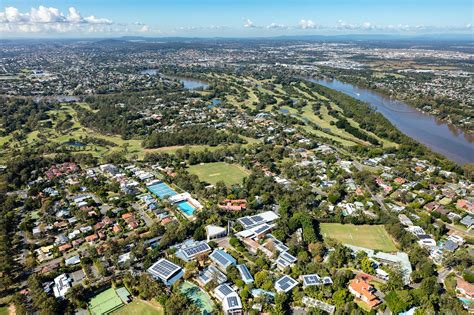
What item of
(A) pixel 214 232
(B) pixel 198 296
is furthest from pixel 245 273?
(A) pixel 214 232

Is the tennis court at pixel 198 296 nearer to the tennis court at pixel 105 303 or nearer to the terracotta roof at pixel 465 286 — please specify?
the tennis court at pixel 105 303

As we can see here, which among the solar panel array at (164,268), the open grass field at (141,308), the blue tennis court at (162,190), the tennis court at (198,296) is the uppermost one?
the solar panel array at (164,268)

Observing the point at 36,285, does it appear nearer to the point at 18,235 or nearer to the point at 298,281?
the point at 18,235

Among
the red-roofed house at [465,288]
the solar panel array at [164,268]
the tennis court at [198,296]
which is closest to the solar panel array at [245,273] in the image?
the tennis court at [198,296]

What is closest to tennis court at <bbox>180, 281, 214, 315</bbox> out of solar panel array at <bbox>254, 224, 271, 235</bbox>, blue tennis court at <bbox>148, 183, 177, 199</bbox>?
solar panel array at <bbox>254, 224, 271, 235</bbox>

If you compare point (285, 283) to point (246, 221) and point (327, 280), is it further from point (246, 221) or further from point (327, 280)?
point (246, 221)

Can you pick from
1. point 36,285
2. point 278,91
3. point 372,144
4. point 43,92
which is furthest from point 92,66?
point 36,285
